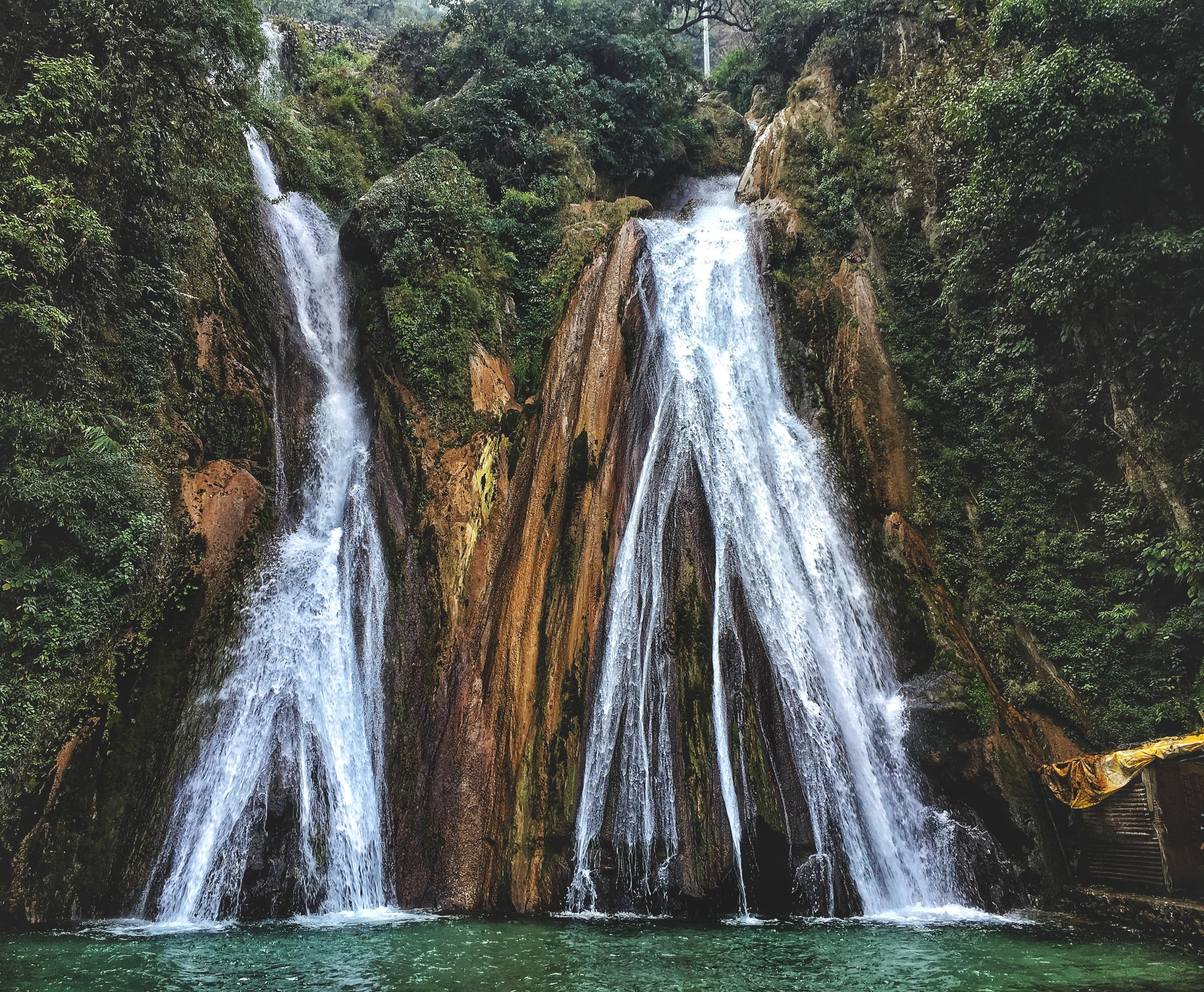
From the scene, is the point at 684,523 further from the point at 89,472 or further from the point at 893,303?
the point at 89,472

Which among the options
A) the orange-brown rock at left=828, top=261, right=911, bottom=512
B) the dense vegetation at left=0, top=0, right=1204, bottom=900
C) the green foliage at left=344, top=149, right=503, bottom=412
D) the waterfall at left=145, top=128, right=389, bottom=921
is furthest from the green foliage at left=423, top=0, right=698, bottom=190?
the waterfall at left=145, top=128, right=389, bottom=921

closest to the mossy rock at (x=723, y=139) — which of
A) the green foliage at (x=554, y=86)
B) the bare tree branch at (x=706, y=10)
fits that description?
the green foliage at (x=554, y=86)

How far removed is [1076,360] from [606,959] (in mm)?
13675

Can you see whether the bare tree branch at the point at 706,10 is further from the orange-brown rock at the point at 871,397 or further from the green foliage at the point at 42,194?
the green foliage at the point at 42,194

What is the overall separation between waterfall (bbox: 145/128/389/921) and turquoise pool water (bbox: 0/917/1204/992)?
1.05 m

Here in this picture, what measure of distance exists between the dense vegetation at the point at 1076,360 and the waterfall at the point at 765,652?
8.32 ft

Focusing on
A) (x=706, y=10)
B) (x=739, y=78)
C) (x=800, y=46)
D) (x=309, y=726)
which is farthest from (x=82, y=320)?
(x=706, y=10)

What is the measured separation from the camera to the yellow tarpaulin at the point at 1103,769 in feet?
31.4

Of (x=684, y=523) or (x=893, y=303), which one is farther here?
(x=893, y=303)

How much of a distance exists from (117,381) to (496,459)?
710cm

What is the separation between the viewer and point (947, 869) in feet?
34.1

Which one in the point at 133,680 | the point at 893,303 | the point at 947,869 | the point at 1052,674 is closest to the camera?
the point at 947,869

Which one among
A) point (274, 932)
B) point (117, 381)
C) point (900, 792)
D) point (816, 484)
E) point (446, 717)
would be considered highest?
point (117, 381)

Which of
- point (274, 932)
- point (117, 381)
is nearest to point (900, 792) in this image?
point (274, 932)
